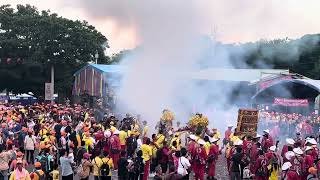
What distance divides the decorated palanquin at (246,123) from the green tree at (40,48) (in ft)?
89.0

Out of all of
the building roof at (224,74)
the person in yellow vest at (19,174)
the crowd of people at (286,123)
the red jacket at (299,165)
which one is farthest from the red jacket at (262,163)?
the building roof at (224,74)

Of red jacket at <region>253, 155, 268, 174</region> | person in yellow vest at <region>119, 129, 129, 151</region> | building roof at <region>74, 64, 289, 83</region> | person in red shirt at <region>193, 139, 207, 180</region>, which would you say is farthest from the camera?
building roof at <region>74, 64, 289, 83</region>

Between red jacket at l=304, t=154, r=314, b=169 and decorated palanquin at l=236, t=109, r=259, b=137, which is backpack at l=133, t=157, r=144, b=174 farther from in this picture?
decorated palanquin at l=236, t=109, r=259, b=137

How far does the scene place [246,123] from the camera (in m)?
22.1

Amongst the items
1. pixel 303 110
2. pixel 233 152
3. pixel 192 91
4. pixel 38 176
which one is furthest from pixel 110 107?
pixel 38 176

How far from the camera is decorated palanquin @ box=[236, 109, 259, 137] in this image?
21812 mm

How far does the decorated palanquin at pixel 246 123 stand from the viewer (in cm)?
2181

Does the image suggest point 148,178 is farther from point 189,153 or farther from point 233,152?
point 233,152

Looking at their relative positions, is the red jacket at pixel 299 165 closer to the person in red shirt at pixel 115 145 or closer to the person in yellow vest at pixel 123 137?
the person in red shirt at pixel 115 145

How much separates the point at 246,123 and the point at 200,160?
5.88m

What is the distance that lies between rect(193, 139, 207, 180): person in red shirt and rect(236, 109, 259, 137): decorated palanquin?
5.00 m

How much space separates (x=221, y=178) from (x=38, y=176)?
7918mm

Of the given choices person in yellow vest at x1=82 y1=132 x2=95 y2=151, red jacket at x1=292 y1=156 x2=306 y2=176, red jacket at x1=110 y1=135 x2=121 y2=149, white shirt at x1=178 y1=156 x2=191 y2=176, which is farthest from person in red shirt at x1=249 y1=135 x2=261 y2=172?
person in yellow vest at x1=82 y1=132 x2=95 y2=151

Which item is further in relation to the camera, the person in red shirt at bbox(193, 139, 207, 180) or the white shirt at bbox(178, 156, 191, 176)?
the person in red shirt at bbox(193, 139, 207, 180)
